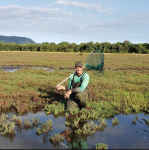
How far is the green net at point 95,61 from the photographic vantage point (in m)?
6.82

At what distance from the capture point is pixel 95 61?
23.2 feet

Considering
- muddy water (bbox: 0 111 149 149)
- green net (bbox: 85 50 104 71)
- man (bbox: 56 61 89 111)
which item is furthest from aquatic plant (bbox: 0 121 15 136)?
green net (bbox: 85 50 104 71)

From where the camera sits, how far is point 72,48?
98312 millimetres

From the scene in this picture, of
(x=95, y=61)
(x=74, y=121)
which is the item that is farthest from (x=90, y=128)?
(x=95, y=61)

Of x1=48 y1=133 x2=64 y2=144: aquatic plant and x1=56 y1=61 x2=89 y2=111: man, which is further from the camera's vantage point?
x1=56 y1=61 x2=89 y2=111: man

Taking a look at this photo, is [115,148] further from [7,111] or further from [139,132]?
[7,111]

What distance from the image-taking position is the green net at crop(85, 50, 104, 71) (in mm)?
6820

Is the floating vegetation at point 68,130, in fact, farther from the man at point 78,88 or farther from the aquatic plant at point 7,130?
the aquatic plant at point 7,130

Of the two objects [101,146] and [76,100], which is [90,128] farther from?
[76,100]

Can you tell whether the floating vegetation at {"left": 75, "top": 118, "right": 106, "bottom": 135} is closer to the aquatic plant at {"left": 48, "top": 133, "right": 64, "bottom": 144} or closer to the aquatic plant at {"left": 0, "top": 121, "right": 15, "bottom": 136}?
the aquatic plant at {"left": 48, "top": 133, "right": 64, "bottom": 144}

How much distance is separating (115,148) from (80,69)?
298 cm

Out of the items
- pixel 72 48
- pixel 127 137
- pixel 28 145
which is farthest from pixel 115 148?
pixel 72 48

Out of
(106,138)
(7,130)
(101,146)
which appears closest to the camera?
(101,146)

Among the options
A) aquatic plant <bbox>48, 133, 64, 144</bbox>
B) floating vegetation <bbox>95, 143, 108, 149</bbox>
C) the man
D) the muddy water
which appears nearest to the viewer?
floating vegetation <bbox>95, 143, 108, 149</bbox>
